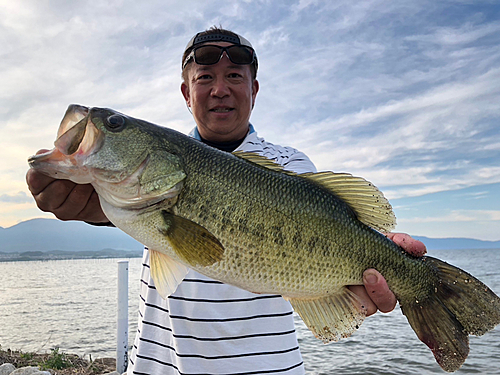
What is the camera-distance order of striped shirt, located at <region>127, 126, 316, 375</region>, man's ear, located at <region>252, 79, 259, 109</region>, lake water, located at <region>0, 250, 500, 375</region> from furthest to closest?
1. lake water, located at <region>0, 250, 500, 375</region>
2. man's ear, located at <region>252, 79, 259, 109</region>
3. striped shirt, located at <region>127, 126, 316, 375</region>

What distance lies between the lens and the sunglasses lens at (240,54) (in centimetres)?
326

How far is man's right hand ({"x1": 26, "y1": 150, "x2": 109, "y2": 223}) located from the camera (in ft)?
7.21

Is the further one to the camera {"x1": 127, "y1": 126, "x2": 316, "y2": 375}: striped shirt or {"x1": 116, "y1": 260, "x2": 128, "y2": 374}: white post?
{"x1": 116, "y1": 260, "x2": 128, "y2": 374}: white post

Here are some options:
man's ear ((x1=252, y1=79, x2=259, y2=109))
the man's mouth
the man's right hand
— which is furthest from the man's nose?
the man's right hand

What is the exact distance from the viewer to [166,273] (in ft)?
7.32

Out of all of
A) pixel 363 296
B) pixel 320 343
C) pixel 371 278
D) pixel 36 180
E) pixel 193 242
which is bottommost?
pixel 320 343

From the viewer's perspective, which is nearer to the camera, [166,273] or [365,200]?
[166,273]

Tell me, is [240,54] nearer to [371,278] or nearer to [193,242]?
[193,242]

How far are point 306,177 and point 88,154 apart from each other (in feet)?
4.54

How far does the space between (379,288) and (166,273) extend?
1.36 m

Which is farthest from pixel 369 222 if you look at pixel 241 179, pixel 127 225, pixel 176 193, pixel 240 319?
pixel 127 225

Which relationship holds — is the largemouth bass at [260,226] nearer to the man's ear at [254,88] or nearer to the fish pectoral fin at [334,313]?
the fish pectoral fin at [334,313]

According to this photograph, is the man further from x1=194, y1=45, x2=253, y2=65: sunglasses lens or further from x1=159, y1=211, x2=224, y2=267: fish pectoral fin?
x1=194, y1=45, x2=253, y2=65: sunglasses lens

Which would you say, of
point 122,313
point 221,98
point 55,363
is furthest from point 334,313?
point 55,363
